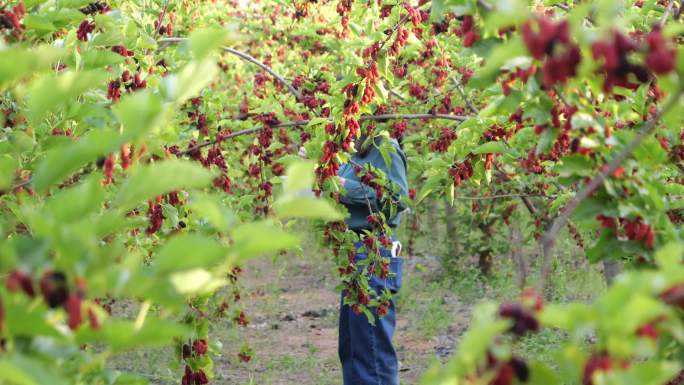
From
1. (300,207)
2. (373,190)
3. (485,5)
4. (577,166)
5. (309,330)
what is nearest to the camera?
(300,207)

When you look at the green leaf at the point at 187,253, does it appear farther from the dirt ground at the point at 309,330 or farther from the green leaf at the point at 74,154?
the dirt ground at the point at 309,330

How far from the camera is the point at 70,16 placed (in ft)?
7.01

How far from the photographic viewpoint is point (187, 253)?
0.88m

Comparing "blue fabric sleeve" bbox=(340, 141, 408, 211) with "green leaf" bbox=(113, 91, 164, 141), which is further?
"blue fabric sleeve" bbox=(340, 141, 408, 211)

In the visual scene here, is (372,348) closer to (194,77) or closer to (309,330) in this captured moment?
(309,330)

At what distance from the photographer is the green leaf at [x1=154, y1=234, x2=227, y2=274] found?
2.87 feet

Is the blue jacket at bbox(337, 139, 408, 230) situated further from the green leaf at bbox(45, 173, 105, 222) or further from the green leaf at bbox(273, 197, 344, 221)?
the green leaf at bbox(45, 173, 105, 222)

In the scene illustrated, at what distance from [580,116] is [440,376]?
70 cm

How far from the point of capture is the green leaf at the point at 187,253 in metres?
0.87

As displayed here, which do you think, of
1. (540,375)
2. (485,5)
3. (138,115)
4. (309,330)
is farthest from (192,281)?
(309,330)

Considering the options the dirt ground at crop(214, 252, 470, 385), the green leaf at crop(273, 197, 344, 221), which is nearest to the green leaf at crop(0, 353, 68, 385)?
the green leaf at crop(273, 197, 344, 221)

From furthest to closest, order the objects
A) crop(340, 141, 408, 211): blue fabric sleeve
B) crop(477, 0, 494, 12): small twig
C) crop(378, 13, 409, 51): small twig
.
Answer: crop(340, 141, 408, 211): blue fabric sleeve
crop(378, 13, 409, 51): small twig
crop(477, 0, 494, 12): small twig

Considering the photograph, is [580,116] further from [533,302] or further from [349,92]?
[349,92]

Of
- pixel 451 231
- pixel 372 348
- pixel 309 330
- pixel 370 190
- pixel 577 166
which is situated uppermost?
pixel 577 166
